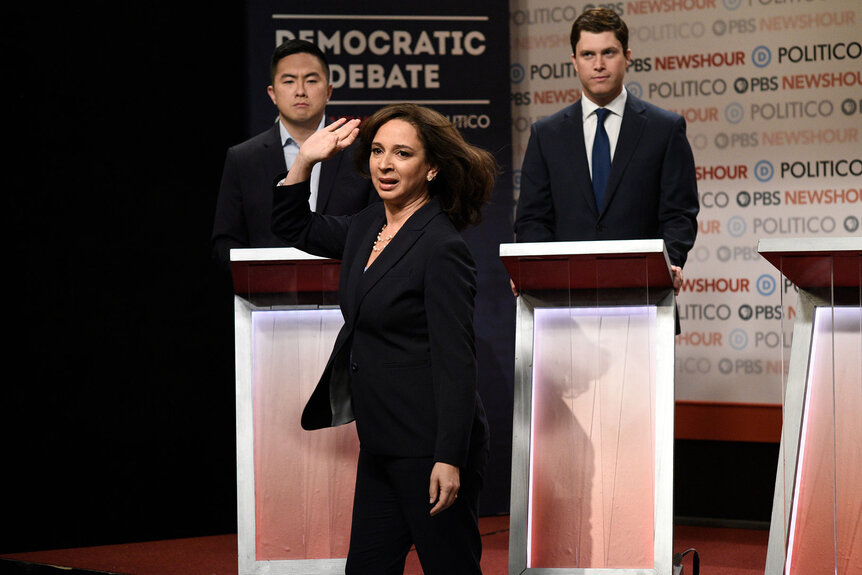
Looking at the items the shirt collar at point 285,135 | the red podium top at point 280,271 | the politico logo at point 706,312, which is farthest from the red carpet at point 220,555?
the shirt collar at point 285,135

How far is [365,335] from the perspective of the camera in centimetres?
249

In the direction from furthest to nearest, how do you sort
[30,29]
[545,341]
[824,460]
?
1. [30,29]
2. [545,341]
3. [824,460]

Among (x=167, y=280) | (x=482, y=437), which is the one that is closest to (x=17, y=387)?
(x=167, y=280)

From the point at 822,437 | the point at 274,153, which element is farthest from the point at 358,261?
the point at 274,153

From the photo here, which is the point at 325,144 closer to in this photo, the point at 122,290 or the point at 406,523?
the point at 406,523

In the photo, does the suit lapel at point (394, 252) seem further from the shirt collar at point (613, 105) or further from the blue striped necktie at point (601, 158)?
the shirt collar at point (613, 105)

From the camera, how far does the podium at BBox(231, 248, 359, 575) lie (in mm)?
3502

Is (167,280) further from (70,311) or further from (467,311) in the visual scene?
(467,311)

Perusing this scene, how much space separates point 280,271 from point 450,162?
1011 mm

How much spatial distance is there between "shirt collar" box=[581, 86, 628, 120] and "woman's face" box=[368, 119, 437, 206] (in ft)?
5.12

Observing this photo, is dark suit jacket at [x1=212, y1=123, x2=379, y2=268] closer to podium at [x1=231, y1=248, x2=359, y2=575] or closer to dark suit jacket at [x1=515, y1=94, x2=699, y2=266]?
podium at [x1=231, y1=248, x2=359, y2=575]

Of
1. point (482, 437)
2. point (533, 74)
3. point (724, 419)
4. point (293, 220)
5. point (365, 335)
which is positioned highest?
point (533, 74)

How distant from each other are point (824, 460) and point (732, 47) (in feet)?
8.88

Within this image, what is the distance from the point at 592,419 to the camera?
125 inches
